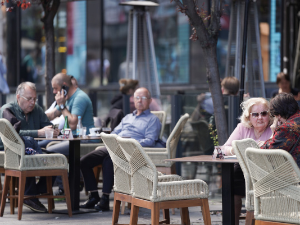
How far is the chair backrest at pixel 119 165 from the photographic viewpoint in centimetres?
499

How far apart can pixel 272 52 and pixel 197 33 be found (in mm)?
7019

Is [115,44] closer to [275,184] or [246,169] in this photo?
[246,169]

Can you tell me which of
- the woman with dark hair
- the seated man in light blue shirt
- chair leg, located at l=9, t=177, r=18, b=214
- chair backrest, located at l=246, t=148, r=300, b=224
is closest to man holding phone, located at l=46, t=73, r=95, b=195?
the seated man in light blue shirt

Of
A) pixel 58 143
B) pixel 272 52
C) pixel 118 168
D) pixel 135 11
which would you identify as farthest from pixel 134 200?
pixel 272 52

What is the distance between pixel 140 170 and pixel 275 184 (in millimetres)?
1288

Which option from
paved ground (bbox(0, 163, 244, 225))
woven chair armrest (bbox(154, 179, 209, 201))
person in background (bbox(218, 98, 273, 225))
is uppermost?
person in background (bbox(218, 98, 273, 225))

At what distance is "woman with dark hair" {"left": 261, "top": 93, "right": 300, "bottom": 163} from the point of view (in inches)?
169

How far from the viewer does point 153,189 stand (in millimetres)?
4605

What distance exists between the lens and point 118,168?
513 cm

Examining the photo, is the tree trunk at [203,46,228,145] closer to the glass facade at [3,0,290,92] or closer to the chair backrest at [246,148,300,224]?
the chair backrest at [246,148,300,224]

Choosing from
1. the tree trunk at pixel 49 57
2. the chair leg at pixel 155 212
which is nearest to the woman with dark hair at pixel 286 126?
the chair leg at pixel 155 212

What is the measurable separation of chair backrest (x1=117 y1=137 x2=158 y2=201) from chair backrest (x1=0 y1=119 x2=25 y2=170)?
5.92ft

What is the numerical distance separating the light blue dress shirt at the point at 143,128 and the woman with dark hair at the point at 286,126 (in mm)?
2724

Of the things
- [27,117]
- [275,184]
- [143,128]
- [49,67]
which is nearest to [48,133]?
[27,117]
